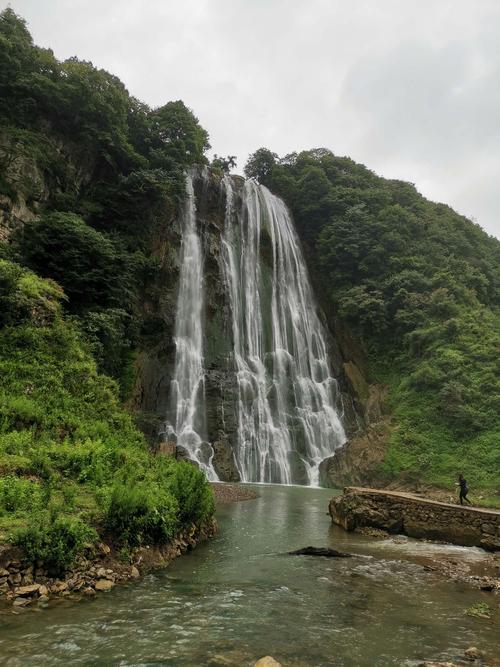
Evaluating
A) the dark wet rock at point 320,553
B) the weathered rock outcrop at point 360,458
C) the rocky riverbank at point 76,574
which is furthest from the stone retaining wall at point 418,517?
the weathered rock outcrop at point 360,458

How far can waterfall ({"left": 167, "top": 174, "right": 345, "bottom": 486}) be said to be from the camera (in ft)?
90.9

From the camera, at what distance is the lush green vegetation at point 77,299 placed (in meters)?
8.44

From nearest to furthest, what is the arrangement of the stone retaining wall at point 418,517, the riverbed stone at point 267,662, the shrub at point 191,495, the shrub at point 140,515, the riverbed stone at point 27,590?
the riverbed stone at point 267,662, the riverbed stone at point 27,590, the shrub at point 140,515, the shrub at point 191,495, the stone retaining wall at point 418,517

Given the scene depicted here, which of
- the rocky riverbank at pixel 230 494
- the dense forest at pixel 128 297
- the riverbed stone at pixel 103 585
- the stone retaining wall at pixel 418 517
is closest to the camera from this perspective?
the riverbed stone at pixel 103 585

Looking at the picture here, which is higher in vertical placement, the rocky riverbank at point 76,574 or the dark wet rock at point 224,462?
the dark wet rock at point 224,462

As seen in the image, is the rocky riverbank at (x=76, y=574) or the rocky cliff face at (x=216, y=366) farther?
the rocky cliff face at (x=216, y=366)

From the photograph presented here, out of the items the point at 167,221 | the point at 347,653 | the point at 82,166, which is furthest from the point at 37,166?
the point at 347,653

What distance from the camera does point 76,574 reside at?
712 centimetres

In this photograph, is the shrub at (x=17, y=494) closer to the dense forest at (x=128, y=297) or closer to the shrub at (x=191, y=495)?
the dense forest at (x=128, y=297)

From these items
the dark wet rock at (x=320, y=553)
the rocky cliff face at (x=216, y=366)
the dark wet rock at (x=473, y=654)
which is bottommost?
the dark wet rock at (x=473, y=654)

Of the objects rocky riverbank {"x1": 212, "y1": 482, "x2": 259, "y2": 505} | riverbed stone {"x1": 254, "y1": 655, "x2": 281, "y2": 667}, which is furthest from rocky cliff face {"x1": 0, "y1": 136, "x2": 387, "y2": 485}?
riverbed stone {"x1": 254, "y1": 655, "x2": 281, "y2": 667}

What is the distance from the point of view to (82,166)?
2956cm

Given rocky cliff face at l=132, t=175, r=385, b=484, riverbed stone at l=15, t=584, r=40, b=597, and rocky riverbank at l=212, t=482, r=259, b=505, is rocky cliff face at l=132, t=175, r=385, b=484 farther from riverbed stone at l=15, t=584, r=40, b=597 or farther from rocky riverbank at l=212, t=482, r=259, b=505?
riverbed stone at l=15, t=584, r=40, b=597

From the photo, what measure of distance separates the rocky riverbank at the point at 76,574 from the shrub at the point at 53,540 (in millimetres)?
119
